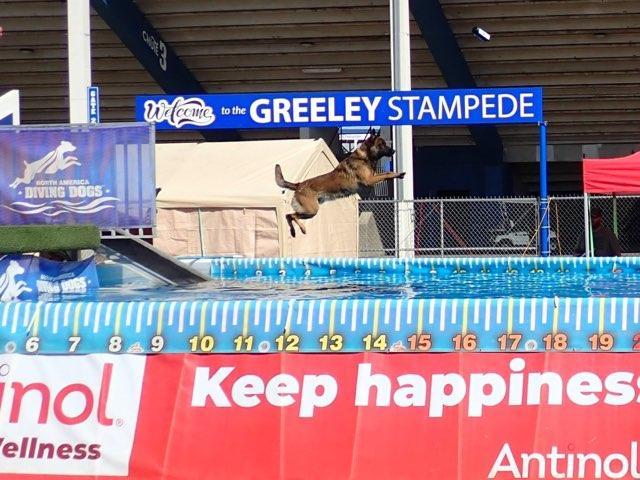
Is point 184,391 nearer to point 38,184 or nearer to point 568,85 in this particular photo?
point 38,184

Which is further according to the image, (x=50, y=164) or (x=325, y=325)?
(x=50, y=164)

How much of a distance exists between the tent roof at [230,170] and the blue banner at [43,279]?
8651 millimetres

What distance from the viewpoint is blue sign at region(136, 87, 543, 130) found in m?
15.0

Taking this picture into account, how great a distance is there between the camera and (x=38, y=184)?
932 cm

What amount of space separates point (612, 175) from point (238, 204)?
6670mm

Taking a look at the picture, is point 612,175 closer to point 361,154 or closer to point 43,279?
point 361,154

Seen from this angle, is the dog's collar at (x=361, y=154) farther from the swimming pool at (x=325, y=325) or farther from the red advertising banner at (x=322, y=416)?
the red advertising banner at (x=322, y=416)

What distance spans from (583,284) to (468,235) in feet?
66.0

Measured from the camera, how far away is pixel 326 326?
187 inches

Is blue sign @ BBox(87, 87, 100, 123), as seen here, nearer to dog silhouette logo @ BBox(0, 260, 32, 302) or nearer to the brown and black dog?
the brown and black dog

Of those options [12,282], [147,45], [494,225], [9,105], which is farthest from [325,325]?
[494,225]

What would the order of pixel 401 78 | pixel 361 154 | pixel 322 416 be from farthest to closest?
1. pixel 401 78
2. pixel 361 154
3. pixel 322 416

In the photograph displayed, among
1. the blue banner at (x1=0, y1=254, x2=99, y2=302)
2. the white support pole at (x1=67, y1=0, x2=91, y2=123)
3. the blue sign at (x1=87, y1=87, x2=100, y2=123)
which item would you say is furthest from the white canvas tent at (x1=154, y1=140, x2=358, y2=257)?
the blue banner at (x1=0, y1=254, x2=99, y2=302)

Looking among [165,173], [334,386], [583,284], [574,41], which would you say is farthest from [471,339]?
[574,41]
